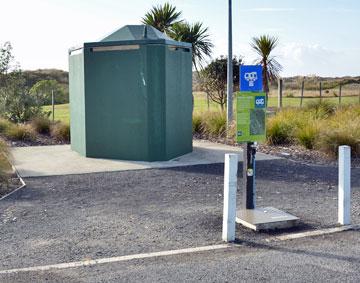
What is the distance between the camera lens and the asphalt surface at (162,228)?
490 cm

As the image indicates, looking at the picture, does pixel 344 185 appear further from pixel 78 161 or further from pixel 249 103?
pixel 78 161

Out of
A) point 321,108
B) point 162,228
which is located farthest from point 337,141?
point 162,228

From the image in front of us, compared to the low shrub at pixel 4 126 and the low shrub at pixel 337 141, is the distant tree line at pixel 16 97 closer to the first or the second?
the low shrub at pixel 4 126

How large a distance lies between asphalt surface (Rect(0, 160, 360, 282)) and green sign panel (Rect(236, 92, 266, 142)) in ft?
3.72

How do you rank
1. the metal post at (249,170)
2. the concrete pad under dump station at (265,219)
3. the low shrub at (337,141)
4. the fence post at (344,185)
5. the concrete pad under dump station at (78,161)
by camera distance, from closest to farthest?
the concrete pad under dump station at (265,219) → the fence post at (344,185) → the metal post at (249,170) → the concrete pad under dump station at (78,161) → the low shrub at (337,141)

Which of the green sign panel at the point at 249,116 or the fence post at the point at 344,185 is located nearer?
the fence post at the point at 344,185

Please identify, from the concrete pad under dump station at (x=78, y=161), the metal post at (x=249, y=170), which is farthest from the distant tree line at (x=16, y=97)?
the metal post at (x=249, y=170)

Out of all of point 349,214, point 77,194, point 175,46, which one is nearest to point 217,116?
point 175,46

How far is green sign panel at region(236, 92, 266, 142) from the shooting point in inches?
260

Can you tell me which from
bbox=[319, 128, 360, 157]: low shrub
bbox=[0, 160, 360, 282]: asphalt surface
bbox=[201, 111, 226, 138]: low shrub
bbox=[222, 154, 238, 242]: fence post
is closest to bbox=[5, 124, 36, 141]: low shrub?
bbox=[201, 111, 226, 138]: low shrub

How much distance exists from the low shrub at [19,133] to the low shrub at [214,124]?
4.93 metres

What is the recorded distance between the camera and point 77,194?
8.27 metres

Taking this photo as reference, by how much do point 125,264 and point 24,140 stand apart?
35.7 ft

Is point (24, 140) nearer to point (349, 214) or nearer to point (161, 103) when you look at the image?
point (161, 103)
